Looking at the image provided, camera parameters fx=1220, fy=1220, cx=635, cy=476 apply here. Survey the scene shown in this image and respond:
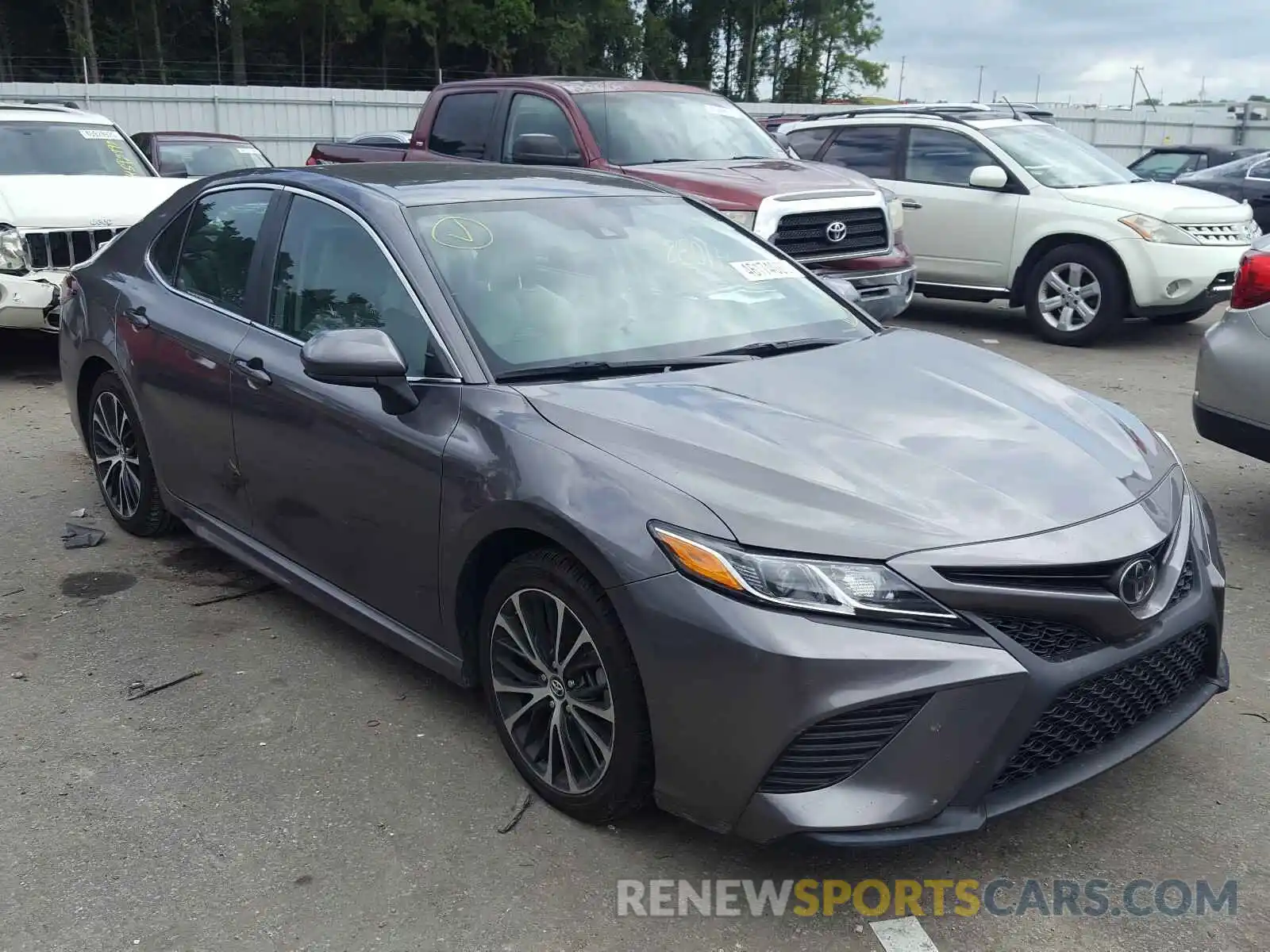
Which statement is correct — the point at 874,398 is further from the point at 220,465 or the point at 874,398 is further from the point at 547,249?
the point at 220,465

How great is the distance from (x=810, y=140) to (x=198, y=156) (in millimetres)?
7338

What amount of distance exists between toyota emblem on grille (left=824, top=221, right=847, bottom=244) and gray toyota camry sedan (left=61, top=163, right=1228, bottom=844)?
158 inches

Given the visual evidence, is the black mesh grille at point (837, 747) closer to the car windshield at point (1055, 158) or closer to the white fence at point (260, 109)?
the car windshield at point (1055, 158)

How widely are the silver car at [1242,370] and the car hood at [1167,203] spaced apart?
15.7 feet

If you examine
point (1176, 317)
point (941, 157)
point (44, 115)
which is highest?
point (44, 115)

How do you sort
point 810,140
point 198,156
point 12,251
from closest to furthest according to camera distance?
point 12,251, point 810,140, point 198,156

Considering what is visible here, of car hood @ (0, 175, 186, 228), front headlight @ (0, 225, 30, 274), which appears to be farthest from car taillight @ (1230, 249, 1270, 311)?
front headlight @ (0, 225, 30, 274)

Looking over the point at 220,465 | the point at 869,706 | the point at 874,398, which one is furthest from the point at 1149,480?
the point at 220,465

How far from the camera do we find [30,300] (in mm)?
8141

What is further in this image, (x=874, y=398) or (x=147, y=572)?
(x=147, y=572)

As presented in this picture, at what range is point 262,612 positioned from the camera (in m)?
4.61

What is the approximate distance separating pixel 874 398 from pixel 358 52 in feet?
173

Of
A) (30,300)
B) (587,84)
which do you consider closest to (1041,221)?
(587,84)

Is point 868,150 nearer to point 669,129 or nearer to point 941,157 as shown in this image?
point 941,157
